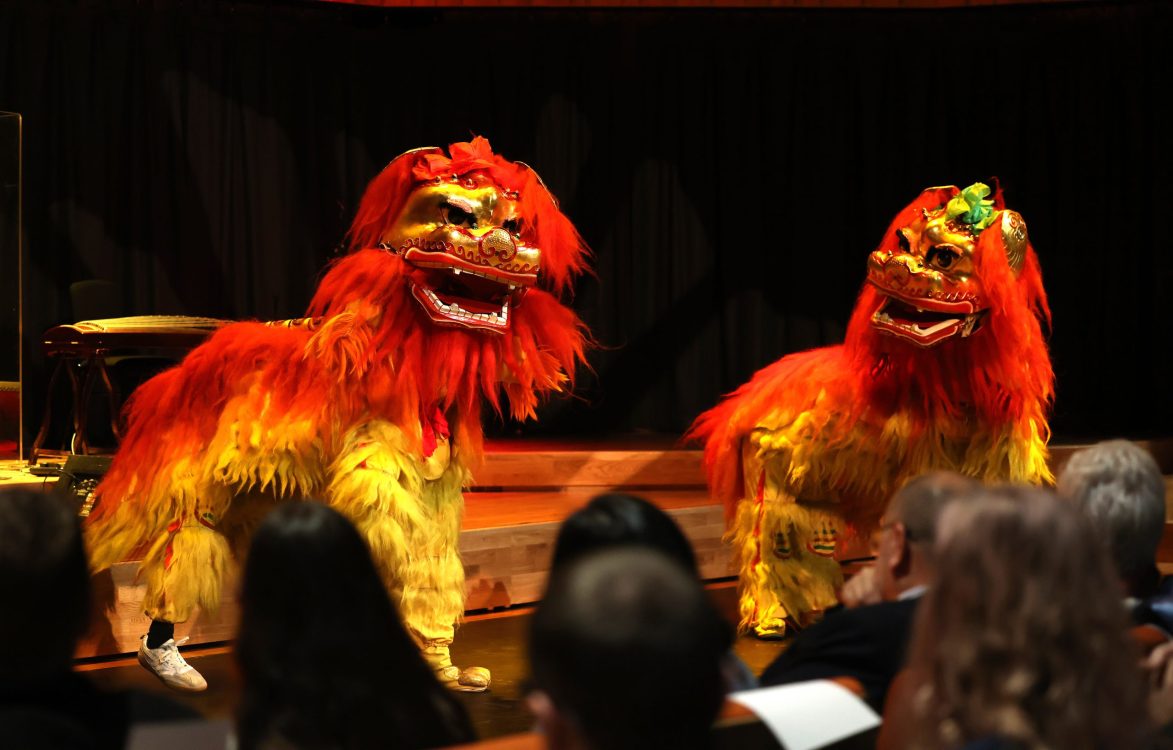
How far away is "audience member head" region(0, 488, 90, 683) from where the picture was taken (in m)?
1.44

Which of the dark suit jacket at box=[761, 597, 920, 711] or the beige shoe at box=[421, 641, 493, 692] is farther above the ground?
the dark suit jacket at box=[761, 597, 920, 711]

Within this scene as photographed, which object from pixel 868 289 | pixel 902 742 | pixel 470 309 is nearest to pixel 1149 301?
pixel 868 289

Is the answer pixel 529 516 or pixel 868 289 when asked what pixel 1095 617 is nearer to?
pixel 868 289

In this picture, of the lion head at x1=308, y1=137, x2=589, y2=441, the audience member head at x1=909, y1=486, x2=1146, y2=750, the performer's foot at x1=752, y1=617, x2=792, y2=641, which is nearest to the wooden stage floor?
the performer's foot at x1=752, y1=617, x2=792, y2=641

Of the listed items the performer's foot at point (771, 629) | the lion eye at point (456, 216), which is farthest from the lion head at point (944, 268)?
the lion eye at point (456, 216)

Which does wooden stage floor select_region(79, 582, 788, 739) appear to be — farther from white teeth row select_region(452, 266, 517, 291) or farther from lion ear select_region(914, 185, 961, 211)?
lion ear select_region(914, 185, 961, 211)

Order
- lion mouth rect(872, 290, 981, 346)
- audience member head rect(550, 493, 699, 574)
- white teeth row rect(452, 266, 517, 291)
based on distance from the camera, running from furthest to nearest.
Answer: lion mouth rect(872, 290, 981, 346), white teeth row rect(452, 266, 517, 291), audience member head rect(550, 493, 699, 574)

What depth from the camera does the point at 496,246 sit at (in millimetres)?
3746

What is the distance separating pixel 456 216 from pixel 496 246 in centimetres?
14

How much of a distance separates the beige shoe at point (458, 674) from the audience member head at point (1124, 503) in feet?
6.69

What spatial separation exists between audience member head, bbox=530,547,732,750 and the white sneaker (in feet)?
9.41

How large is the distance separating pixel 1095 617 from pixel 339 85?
6.52 metres

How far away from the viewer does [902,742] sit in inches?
62.7

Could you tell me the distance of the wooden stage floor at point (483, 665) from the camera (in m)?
Result: 3.68
